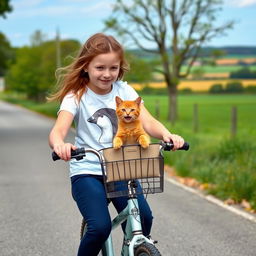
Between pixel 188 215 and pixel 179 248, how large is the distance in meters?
1.76

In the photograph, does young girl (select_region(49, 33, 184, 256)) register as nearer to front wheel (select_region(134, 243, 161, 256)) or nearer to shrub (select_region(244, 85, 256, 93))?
front wheel (select_region(134, 243, 161, 256))

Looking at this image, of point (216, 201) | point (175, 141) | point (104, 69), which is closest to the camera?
point (175, 141)

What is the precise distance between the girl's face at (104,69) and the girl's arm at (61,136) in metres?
0.26

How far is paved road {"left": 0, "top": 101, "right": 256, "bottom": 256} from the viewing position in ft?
20.1

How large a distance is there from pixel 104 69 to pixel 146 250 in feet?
3.58

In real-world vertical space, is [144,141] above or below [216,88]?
above

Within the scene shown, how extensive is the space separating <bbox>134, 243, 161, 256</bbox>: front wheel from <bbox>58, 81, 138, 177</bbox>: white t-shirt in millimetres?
544

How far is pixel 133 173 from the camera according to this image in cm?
358

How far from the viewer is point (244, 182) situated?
882 cm

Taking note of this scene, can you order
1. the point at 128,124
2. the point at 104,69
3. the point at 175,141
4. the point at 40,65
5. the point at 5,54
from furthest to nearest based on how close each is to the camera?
the point at 5,54
the point at 40,65
the point at 104,69
the point at 175,141
the point at 128,124

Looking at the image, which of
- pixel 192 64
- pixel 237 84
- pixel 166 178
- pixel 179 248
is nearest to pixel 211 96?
pixel 237 84

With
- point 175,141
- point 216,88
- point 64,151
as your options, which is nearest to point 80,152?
point 64,151

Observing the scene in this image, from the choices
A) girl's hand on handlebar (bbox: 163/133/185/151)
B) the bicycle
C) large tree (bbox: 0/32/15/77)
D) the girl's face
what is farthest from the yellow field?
the bicycle

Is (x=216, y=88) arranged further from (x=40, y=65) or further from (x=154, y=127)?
(x=154, y=127)
